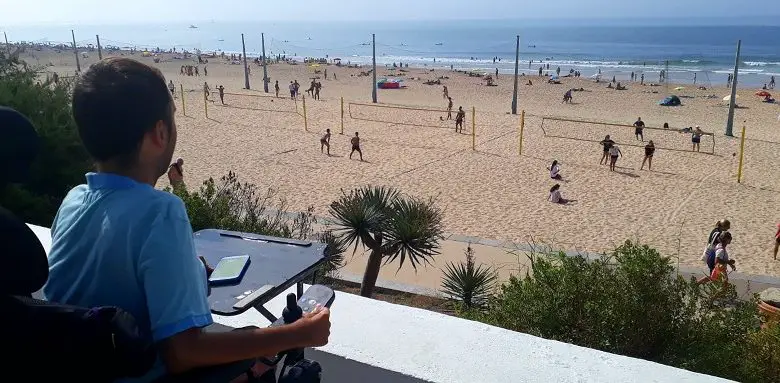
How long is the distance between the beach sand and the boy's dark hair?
24.3 feet

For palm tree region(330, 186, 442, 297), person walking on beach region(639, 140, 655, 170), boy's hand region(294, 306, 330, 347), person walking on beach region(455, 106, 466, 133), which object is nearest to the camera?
boy's hand region(294, 306, 330, 347)

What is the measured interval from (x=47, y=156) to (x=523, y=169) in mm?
12626

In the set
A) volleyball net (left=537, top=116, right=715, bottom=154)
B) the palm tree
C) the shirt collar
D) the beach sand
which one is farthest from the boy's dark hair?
volleyball net (left=537, top=116, right=715, bottom=154)

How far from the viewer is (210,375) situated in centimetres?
137

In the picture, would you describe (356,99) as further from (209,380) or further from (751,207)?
(209,380)

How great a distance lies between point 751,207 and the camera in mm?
13633

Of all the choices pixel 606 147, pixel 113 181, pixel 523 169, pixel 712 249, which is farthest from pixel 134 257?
pixel 606 147

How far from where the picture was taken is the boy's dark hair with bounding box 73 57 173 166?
1.24 metres

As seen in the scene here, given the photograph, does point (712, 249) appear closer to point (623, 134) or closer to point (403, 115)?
point (623, 134)

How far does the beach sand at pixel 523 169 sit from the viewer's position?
38.9ft

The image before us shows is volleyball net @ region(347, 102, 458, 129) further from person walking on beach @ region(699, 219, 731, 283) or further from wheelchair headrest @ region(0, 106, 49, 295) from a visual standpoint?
wheelchair headrest @ region(0, 106, 49, 295)

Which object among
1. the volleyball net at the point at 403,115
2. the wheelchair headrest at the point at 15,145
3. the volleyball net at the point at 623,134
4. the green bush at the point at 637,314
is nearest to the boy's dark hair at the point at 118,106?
the wheelchair headrest at the point at 15,145

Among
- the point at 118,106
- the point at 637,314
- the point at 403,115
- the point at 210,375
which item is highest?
the point at 118,106

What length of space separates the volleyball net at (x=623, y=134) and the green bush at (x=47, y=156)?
17539mm
